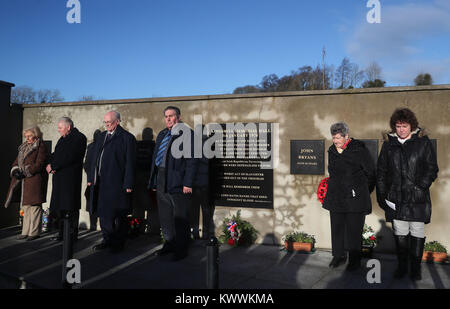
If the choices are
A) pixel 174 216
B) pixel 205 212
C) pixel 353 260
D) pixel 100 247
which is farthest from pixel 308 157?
pixel 100 247

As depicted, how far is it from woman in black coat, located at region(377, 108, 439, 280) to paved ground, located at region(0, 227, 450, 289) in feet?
1.17

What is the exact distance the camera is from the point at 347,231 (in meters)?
4.28

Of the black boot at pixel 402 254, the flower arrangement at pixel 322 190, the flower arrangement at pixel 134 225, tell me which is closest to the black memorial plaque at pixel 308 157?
the flower arrangement at pixel 322 190

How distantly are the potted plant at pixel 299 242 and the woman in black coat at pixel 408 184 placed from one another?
1.30 m

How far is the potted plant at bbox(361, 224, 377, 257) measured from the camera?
4.73m

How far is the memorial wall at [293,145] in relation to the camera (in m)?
4.81

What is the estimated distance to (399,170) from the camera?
3.88 m

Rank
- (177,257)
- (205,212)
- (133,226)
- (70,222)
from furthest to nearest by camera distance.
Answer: (133,226)
(205,212)
(177,257)
(70,222)

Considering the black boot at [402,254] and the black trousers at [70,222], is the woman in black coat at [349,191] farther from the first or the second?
the black trousers at [70,222]

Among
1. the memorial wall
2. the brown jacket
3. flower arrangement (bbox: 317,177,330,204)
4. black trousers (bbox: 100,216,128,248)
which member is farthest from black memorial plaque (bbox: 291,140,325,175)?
the brown jacket

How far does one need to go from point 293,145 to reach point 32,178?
13.6 feet

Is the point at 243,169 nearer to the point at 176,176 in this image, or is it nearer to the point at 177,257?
the point at 176,176

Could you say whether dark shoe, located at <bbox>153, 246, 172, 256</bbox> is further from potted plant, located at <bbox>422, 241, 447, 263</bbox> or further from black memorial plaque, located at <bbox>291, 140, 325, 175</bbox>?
potted plant, located at <bbox>422, 241, 447, 263</bbox>
